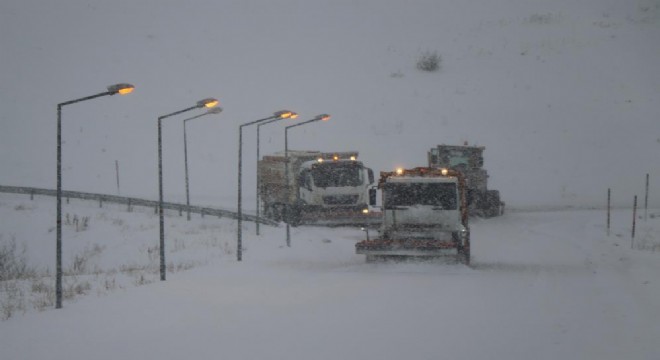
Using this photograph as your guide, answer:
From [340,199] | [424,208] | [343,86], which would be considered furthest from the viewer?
[343,86]

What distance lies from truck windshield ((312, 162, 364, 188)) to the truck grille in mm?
556

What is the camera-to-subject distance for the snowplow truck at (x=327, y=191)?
34.0 m

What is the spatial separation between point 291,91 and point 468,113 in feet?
53.6

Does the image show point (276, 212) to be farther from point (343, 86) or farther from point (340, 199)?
point (343, 86)

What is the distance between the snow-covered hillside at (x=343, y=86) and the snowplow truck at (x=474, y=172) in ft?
35.5

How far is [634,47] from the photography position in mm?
69438

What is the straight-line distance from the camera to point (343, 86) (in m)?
68.2

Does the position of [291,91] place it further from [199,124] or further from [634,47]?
[634,47]

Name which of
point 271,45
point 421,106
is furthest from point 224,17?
point 421,106

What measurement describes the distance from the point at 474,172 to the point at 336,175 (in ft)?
27.3

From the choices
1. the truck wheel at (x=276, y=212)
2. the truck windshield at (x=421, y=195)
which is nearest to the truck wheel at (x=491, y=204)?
the truck wheel at (x=276, y=212)

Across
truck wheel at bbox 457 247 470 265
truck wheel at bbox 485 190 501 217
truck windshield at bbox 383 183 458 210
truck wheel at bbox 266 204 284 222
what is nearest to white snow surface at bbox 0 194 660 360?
truck wheel at bbox 457 247 470 265

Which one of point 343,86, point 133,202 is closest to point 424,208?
point 133,202

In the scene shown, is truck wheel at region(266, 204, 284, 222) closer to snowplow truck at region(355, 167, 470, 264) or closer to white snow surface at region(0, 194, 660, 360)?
white snow surface at region(0, 194, 660, 360)
